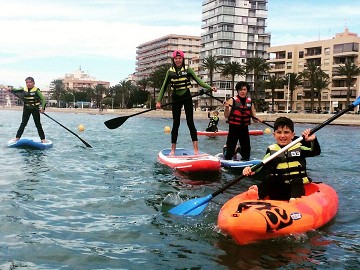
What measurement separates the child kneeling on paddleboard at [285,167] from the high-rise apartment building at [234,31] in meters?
96.5

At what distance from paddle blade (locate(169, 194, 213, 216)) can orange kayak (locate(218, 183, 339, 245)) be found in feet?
1.83

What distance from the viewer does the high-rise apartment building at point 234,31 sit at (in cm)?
10619

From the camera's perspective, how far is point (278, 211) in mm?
5418

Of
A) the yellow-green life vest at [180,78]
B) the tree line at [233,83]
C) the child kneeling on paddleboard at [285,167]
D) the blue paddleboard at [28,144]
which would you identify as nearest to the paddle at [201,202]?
the child kneeling on paddleboard at [285,167]

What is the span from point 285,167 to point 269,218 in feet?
4.96

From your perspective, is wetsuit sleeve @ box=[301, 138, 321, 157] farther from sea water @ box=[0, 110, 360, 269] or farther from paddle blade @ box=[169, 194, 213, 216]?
paddle blade @ box=[169, 194, 213, 216]

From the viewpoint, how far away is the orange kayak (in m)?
5.20

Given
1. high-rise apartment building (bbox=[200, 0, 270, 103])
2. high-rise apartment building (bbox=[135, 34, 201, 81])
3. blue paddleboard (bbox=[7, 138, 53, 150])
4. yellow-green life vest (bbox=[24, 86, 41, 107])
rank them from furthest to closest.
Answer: high-rise apartment building (bbox=[135, 34, 201, 81]), high-rise apartment building (bbox=[200, 0, 270, 103]), yellow-green life vest (bbox=[24, 86, 41, 107]), blue paddleboard (bbox=[7, 138, 53, 150])

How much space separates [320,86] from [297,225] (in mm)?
72100

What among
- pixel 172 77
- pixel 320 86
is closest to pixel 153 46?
pixel 320 86

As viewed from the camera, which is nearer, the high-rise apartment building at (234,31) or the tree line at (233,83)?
the tree line at (233,83)

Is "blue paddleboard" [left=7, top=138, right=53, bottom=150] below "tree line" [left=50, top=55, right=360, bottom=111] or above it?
below

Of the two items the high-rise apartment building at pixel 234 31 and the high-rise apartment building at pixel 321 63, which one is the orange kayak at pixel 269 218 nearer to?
the high-rise apartment building at pixel 321 63

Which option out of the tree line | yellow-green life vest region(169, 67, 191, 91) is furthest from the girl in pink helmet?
the tree line
